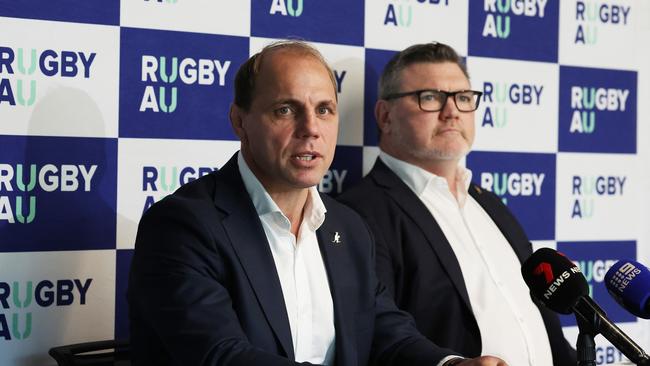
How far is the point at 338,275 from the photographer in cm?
200

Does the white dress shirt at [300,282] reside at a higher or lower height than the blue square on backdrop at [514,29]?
lower

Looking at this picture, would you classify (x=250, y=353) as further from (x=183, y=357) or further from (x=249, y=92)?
(x=249, y=92)

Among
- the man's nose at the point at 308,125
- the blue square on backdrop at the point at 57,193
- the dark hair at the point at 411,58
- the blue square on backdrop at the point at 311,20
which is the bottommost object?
the blue square on backdrop at the point at 57,193

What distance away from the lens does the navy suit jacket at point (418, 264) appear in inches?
96.6

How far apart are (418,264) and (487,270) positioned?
0.82 feet

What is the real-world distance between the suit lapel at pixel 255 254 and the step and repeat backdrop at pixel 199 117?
555mm

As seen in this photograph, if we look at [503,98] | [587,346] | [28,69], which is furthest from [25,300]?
[503,98]

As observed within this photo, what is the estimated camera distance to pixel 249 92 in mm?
1979

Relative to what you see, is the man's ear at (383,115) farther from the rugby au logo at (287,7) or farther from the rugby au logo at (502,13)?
the rugby au logo at (502,13)

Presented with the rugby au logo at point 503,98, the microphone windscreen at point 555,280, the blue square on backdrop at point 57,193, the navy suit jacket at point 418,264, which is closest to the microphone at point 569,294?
the microphone windscreen at point 555,280

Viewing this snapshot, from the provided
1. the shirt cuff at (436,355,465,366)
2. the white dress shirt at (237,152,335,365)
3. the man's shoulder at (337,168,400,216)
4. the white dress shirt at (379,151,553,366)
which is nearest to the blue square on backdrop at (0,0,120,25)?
the white dress shirt at (237,152,335,365)

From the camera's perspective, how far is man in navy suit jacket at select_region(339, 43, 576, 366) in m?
2.47

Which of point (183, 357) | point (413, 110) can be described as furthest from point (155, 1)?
point (183, 357)

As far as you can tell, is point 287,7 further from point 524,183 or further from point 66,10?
point 524,183
